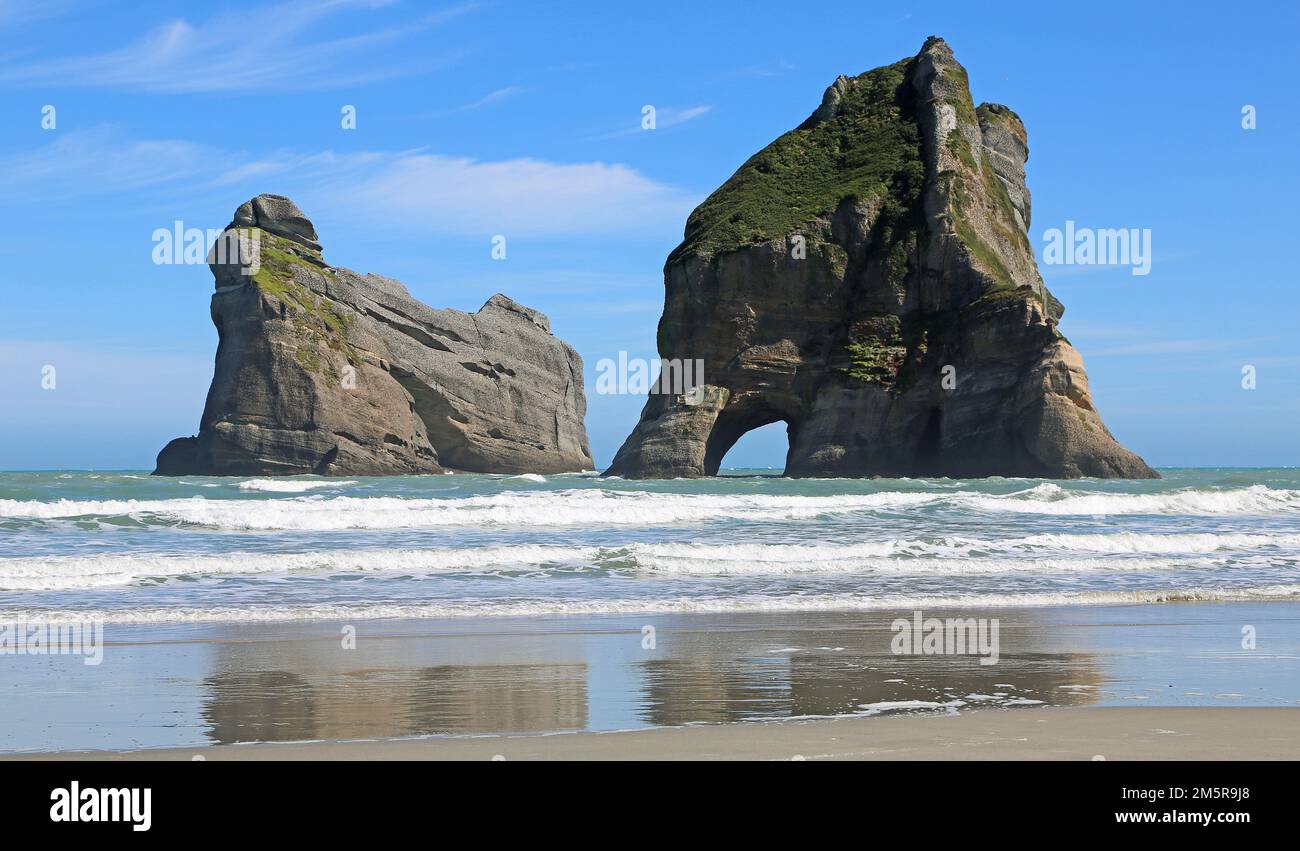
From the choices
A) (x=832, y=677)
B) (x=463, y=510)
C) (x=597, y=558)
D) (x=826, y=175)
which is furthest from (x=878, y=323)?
(x=832, y=677)

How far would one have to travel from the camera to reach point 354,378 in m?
74.8

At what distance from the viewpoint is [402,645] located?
10094 mm

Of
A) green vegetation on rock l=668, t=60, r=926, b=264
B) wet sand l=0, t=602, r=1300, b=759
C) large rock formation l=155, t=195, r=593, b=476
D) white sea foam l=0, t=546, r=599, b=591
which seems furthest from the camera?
large rock formation l=155, t=195, r=593, b=476

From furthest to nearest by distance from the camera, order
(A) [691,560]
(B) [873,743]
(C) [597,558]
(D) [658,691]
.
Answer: (C) [597,558] < (A) [691,560] < (D) [658,691] < (B) [873,743]

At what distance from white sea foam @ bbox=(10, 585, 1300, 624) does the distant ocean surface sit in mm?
42

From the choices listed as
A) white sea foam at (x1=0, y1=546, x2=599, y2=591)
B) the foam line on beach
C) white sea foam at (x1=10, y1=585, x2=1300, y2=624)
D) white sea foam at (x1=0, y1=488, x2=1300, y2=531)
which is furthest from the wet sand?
white sea foam at (x1=0, y1=488, x2=1300, y2=531)

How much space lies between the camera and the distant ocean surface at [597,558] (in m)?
13.1

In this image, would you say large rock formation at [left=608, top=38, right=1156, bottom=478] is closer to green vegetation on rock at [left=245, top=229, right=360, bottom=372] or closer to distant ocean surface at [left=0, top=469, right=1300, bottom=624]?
green vegetation on rock at [left=245, top=229, right=360, bottom=372]

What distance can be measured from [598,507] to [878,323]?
37623 millimetres

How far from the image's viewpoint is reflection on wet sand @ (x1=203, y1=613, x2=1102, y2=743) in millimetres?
6883

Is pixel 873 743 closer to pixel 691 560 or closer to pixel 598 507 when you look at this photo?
pixel 691 560

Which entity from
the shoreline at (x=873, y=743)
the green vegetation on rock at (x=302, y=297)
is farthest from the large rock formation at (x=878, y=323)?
the shoreline at (x=873, y=743)
